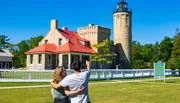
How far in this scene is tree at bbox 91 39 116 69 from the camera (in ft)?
147

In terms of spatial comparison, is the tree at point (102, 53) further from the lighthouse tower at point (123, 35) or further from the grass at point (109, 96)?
the grass at point (109, 96)

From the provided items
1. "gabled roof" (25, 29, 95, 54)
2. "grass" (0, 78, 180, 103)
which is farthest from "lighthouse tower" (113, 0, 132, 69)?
"grass" (0, 78, 180, 103)

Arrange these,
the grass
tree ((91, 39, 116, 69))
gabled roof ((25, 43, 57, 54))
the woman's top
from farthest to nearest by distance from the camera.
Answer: tree ((91, 39, 116, 69)) → gabled roof ((25, 43, 57, 54)) → the grass → the woman's top

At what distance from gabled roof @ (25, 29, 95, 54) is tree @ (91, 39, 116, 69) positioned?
105 centimetres

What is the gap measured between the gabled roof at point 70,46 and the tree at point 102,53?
3.43 ft

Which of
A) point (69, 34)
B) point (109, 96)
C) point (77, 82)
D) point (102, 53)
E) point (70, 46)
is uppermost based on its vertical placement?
point (69, 34)

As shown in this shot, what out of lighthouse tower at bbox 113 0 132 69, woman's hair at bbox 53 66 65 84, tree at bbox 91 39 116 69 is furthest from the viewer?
lighthouse tower at bbox 113 0 132 69

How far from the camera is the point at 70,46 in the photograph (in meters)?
42.2

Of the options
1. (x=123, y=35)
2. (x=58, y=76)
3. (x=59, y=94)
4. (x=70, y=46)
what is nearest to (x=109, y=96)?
(x=59, y=94)

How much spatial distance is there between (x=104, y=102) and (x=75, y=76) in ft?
20.8

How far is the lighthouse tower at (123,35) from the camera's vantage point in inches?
2012

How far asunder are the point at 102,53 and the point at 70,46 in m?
6.63

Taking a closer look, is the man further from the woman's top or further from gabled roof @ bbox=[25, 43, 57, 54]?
gabled roof @ bbox=[25, 43, 57, 54]

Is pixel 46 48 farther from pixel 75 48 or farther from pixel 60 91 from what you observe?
→ pixel 60 91
